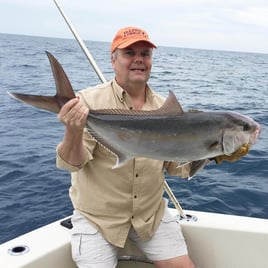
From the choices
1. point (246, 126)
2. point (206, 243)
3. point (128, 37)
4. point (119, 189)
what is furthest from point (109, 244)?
point (128, 37)

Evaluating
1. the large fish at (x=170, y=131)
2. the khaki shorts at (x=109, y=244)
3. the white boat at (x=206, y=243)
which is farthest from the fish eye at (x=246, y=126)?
the white boat at (x=206, y=243)

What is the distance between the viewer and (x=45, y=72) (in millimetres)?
25125

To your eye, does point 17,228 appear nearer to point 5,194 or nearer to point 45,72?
point 5,194

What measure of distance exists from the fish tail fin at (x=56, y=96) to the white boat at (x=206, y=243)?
4.33 ft

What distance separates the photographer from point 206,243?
146 inches

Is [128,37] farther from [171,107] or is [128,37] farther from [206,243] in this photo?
[206,243]

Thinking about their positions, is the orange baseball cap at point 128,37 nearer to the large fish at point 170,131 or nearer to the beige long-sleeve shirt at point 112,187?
the beige long-sleeve shirt at point 112,187

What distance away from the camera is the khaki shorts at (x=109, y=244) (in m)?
3.08

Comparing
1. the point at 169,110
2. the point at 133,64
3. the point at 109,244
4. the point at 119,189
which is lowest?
the point at 109,244

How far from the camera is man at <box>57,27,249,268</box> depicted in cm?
312

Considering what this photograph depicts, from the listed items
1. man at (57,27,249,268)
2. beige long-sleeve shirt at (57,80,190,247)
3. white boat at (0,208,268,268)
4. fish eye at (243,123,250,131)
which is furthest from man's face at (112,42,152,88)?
white boat at (0,208,268,268)

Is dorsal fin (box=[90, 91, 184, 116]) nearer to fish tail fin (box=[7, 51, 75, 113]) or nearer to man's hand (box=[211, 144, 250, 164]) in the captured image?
fish tail fin (box=[7, 51, 75, 113])

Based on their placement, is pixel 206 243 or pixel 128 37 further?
pixel 206 243

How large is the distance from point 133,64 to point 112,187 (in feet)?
3.04
